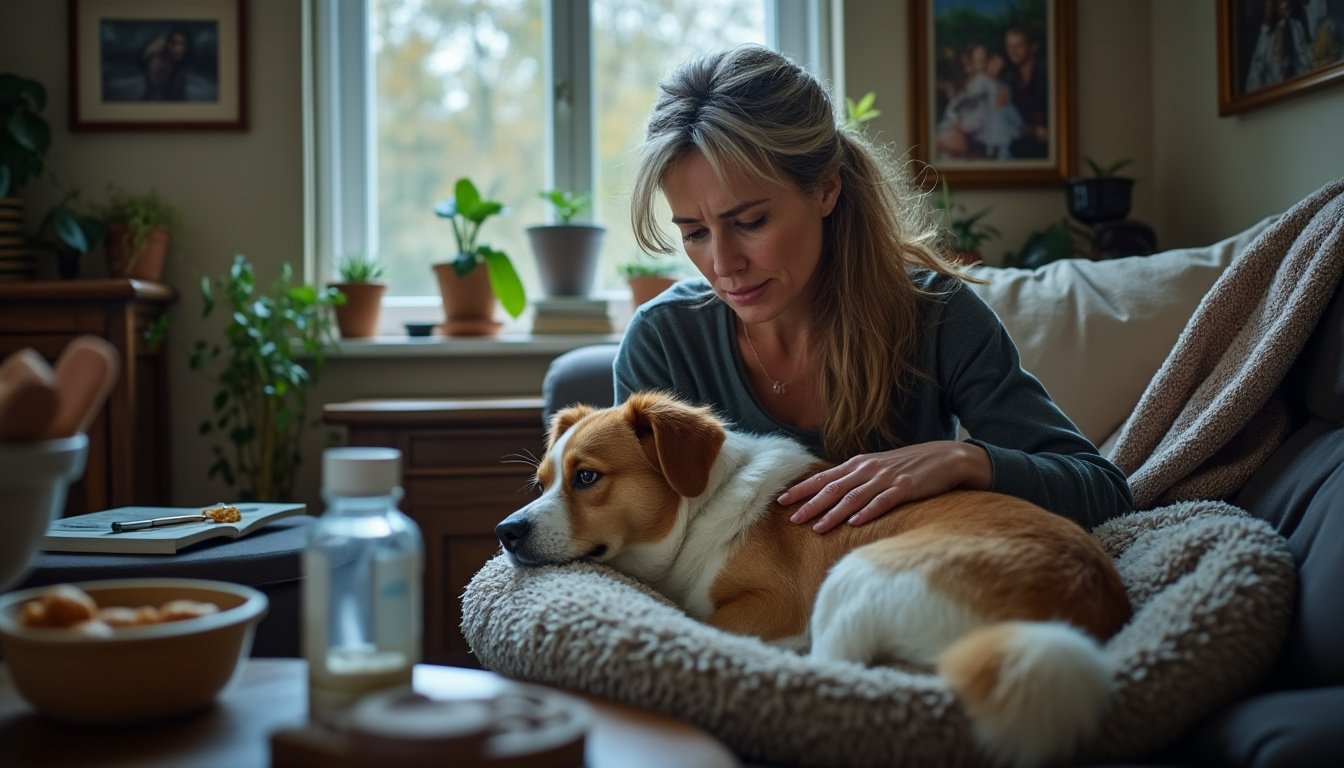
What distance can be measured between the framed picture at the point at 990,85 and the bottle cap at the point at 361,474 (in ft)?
9.14

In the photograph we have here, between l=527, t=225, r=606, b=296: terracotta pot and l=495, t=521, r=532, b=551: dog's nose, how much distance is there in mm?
1914

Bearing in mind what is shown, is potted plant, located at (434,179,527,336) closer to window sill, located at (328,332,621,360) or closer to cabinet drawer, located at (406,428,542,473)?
window sill, located at (328,332,621,360)

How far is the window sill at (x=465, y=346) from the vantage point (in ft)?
10.7

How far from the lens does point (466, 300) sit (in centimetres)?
335

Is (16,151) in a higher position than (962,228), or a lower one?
higher

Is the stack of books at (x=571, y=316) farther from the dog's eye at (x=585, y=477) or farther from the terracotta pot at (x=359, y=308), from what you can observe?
the dog's eye at (x=585, y=477)

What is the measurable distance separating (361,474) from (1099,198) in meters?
2.76

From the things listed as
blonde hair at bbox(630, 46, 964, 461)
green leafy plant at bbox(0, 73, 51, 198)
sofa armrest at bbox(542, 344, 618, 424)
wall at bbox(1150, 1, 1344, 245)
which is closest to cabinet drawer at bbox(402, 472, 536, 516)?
sofa armrest at bbox(542, 344, 618, 424)

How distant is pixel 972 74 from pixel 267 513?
2.51 m

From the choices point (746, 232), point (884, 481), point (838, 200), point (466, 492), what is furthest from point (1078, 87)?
point (884, 481)

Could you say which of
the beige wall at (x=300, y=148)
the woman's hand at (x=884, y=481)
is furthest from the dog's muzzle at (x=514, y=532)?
the beige wall at (x=300, y=148)

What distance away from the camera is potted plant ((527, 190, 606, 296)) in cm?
333

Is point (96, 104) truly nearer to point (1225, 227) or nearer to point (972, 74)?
point (972, 74)

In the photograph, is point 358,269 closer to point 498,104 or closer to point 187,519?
point 498,104
